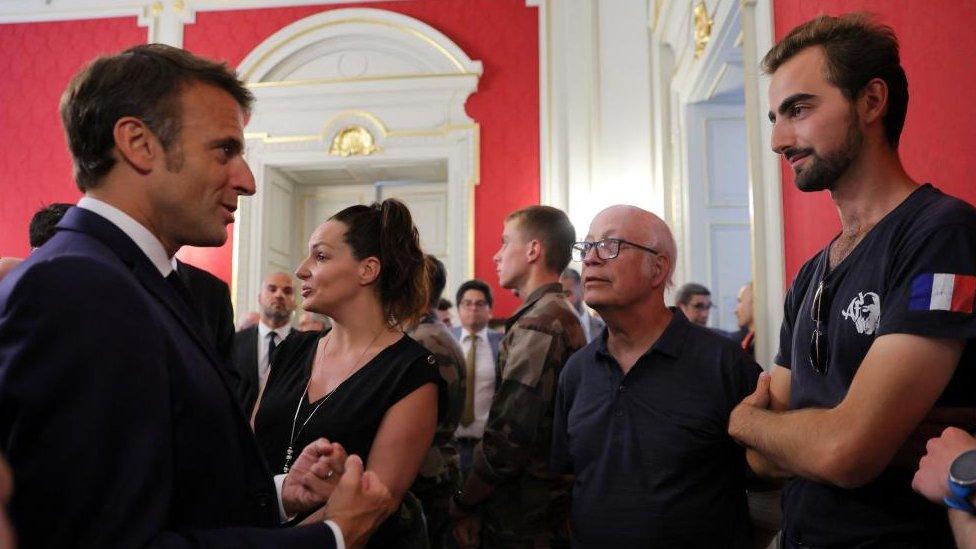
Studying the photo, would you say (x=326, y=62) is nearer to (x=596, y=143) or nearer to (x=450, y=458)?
(x=596, y=143)

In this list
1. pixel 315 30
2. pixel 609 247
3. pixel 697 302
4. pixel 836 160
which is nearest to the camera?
pixel 836 160

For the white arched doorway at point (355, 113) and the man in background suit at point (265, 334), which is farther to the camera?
the white arched doorway at point (355, 113)

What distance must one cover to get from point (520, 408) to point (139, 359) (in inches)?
58.9

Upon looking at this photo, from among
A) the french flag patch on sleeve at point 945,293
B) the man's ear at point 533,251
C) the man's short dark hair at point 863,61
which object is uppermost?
the man's short dark hair at point 863,61

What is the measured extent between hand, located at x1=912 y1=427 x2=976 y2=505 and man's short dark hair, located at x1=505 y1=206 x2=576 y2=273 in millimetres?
1616

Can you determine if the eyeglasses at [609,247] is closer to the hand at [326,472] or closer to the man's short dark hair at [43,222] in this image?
the hand at [326,472]

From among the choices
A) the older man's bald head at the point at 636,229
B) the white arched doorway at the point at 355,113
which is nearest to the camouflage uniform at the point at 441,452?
the older man's bald head at the point at 636,229

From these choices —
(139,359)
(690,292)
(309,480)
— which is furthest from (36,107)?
(139,359)

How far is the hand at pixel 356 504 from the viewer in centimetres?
121

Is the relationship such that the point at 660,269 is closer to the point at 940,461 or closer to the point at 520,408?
the point at 520,408

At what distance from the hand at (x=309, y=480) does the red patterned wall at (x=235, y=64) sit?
19.8 ft

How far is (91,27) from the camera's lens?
838cm

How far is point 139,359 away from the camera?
92 cm

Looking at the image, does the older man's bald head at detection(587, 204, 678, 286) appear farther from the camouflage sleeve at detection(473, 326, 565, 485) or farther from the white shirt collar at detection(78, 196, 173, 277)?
A: the white shirt collar at detection(78, 196, 173, 277)
